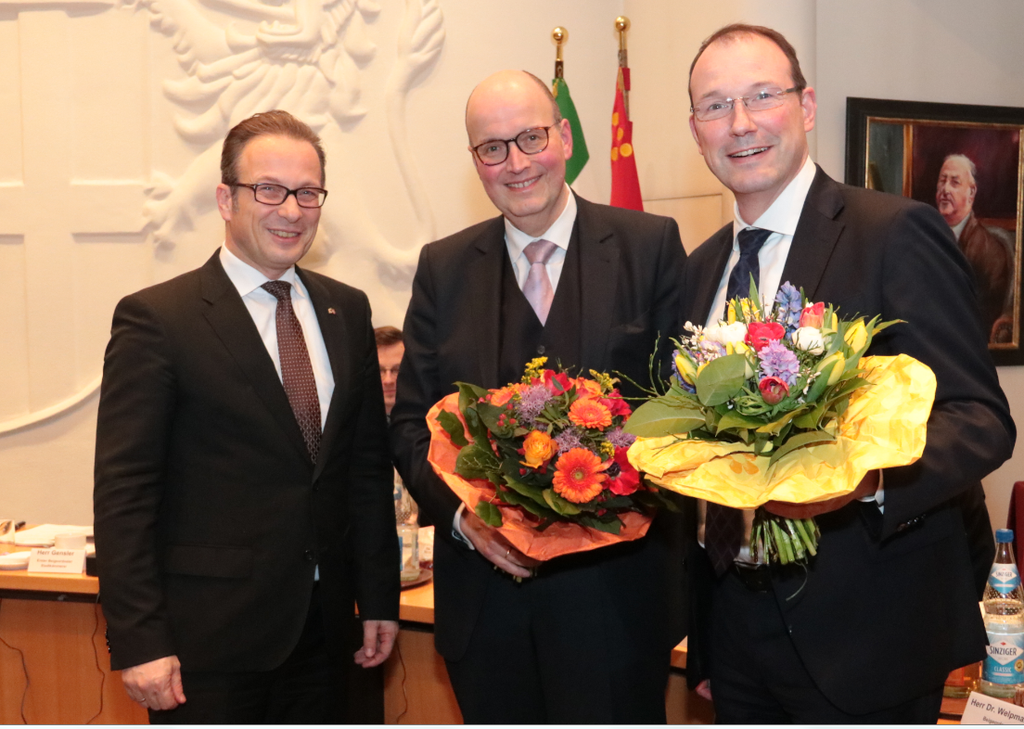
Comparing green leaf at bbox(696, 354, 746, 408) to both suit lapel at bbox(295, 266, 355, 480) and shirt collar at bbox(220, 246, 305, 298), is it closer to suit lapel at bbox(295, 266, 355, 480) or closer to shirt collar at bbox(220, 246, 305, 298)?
suit lapel at bbox(295, 266, 355, 480)

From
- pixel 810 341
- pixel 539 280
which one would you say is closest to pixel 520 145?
pixel 539 280

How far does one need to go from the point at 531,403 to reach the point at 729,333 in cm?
48

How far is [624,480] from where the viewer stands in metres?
1.86

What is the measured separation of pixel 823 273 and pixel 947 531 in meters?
0.56

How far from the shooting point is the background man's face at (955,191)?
511cm

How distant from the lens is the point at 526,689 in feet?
7.11

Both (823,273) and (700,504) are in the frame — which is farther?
(700,504)

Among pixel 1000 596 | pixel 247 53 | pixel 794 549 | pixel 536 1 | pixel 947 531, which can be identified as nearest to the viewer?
pixel 794 549

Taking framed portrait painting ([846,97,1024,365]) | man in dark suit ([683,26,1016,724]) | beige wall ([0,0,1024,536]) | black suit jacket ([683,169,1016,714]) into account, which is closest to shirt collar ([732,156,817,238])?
man in dark suit ([683,26,1016,724])

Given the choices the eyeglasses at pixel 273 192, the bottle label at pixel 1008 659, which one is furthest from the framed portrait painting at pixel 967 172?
the eyeglasses at pixel 273 192

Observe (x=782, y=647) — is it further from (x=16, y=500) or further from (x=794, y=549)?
(x=16, y=500)

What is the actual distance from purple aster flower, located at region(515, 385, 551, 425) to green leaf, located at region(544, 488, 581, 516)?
0.50 ft

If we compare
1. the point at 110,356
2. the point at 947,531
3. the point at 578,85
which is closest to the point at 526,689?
the point at 947,531

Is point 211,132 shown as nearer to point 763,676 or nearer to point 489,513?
point 489,513
